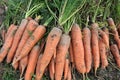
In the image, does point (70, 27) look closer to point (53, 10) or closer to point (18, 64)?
point (53, 10)

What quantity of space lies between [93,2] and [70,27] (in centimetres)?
42

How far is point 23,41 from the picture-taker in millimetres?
3018

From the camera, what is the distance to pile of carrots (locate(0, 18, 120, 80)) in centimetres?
288

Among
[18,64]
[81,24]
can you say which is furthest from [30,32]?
[81,24]

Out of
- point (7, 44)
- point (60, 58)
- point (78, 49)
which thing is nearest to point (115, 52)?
point (78, 49)

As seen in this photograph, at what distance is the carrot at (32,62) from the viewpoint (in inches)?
114

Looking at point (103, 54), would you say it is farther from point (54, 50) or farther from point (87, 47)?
point (54, 50)

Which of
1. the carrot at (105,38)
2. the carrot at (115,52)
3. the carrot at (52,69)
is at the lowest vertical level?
the carrot at (52,69)

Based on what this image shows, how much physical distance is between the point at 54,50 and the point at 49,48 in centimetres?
6

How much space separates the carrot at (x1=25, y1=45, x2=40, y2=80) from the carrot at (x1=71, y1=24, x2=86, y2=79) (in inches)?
15.0

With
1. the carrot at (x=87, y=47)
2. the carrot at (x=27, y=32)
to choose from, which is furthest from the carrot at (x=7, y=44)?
the carrot at (x=87, y=47)

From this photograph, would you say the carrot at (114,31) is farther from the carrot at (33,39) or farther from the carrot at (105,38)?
the carrot at (33,39)

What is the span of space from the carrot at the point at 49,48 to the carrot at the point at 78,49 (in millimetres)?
172

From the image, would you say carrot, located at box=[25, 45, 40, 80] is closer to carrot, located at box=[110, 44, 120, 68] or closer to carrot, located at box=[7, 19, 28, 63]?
carrot, located at box=[7, 19, 28, 63]
